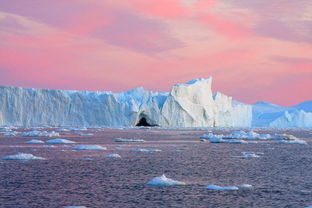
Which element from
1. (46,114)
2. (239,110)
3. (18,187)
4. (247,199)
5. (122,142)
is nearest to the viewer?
(247,199)

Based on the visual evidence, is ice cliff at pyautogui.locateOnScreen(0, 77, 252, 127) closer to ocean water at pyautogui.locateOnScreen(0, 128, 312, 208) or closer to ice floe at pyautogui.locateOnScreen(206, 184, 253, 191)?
ocean water at pyautogui.locateOnScreen(0, 128, 312, 208)

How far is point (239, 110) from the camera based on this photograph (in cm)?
8038

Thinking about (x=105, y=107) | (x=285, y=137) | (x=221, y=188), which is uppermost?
(x=105, y=107)

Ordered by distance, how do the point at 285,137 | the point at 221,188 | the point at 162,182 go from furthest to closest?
1. the point at 285,137
2. the point at 162,182
3. the point at 221,188

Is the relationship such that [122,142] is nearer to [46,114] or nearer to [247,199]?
[247,199]

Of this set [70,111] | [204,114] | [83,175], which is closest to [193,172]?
[83,175]

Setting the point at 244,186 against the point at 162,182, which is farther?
the point at 162,182

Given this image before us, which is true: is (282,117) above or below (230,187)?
above

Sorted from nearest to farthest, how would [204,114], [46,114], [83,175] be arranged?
[83,175] → [46,114] → [204,114]

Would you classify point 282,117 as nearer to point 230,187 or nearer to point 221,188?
point 230,187

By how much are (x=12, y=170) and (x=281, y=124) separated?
81.3 meters

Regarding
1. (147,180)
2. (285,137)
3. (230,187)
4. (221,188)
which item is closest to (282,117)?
(285,137)

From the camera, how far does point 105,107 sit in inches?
2233

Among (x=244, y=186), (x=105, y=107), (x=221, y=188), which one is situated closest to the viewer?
(x=221, y=188)
